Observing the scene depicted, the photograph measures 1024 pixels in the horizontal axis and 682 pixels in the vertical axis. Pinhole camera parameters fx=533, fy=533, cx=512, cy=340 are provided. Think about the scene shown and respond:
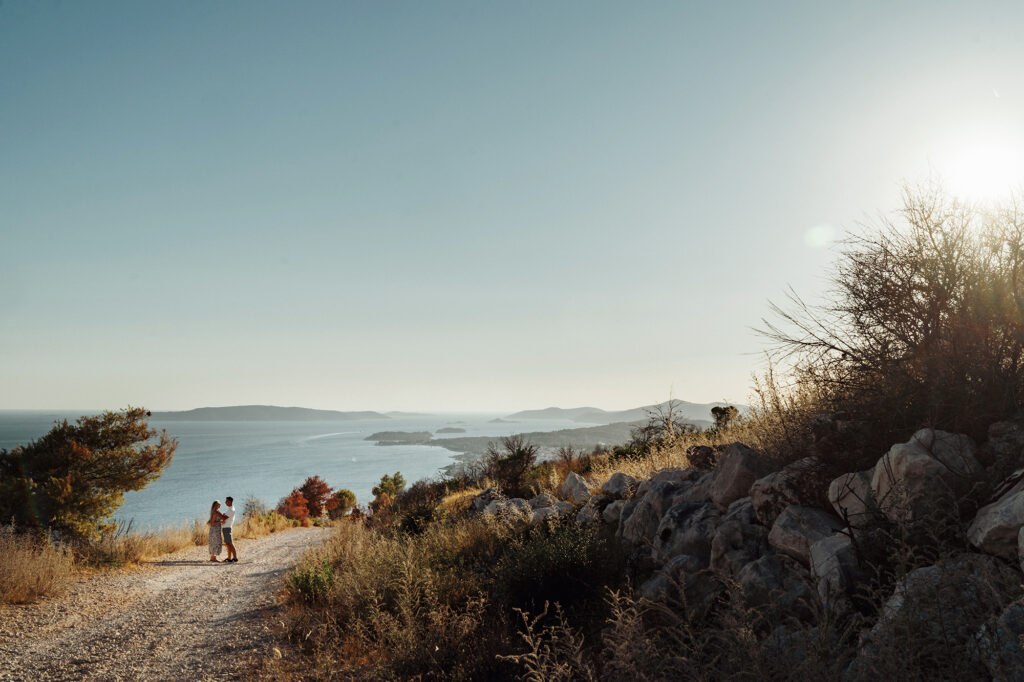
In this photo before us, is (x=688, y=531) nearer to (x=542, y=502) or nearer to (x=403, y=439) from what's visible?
(x=542, y=502)

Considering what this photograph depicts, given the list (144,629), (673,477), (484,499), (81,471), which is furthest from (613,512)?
(81,471)

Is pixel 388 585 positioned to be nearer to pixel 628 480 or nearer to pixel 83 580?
pixel 628 480

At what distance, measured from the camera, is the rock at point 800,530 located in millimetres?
4430

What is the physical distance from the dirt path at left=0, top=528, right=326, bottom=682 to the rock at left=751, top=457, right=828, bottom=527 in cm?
596

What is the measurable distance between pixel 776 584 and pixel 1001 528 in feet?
5.08

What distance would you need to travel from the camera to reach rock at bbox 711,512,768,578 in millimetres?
4867

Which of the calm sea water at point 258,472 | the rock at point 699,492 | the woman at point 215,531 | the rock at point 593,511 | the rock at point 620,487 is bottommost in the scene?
the calm sea water at point 258,472

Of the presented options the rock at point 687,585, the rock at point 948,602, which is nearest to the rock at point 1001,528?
the rock at point 948,602

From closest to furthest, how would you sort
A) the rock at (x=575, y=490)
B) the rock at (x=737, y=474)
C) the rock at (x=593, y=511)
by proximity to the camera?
1. the rock at (x=737, y=474)
2. the rock at (x=593, y=511)
3. the rock at (x=575, y=490)

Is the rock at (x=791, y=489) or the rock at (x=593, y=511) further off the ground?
the rock at (x=791, y=489)

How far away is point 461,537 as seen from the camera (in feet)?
30.5

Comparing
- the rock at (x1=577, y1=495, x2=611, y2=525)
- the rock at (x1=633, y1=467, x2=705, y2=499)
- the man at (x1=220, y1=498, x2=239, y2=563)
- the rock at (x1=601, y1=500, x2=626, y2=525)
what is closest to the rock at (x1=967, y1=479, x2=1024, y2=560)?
the rock at (x1=633, y1=467, x2=705, y2=499)

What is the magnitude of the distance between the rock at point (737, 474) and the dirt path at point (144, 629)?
576 centimetres

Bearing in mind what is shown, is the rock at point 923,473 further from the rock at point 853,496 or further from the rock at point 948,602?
the rock at point 948,602
